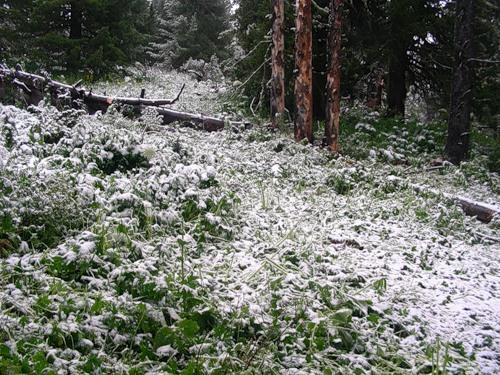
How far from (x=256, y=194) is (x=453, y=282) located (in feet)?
10.2

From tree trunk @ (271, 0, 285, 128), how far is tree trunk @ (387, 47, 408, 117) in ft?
13.0

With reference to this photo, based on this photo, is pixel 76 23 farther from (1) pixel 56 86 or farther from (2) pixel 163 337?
(2) pixel 163 337

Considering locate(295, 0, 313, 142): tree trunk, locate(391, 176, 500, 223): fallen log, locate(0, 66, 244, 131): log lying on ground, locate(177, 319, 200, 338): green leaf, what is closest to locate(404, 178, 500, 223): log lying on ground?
locate(391, 176, 500, 223): fallen log

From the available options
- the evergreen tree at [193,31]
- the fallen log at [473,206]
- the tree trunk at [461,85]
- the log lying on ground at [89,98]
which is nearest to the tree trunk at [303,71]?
the log lying on ground at [89,98]

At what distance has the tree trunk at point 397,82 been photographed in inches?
574

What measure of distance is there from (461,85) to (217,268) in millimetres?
9071

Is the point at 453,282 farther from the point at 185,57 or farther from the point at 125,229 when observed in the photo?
the point at 185,57

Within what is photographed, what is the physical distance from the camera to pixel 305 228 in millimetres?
5848

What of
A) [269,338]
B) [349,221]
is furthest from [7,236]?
[349,221]

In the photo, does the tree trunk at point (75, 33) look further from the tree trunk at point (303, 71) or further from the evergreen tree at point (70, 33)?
the tree trunk at point (303, 71)

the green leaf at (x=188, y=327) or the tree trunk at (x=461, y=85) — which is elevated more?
the tree trunk at (x=461, y=85)

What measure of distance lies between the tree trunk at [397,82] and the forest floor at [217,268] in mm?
8173

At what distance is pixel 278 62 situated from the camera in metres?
12.8

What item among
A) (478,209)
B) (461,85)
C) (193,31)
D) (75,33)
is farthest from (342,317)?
(193,31)
